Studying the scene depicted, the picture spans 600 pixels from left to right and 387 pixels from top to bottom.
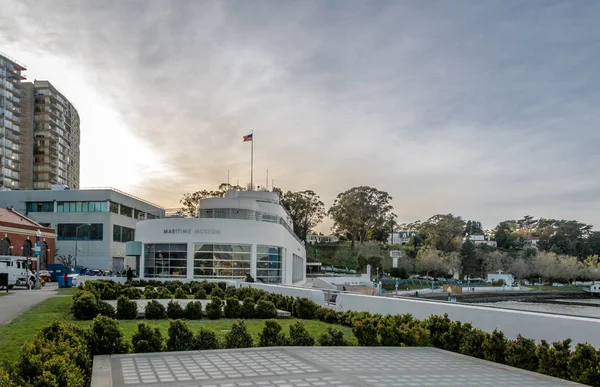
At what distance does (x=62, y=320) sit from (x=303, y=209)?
9522 cm

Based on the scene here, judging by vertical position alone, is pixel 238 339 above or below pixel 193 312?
above

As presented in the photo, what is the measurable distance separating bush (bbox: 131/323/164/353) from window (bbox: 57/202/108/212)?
66139 mm

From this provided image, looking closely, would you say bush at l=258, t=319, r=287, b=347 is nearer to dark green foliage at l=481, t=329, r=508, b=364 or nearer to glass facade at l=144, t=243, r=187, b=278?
dark green foliage at l=481, t=329, r=508, b=364

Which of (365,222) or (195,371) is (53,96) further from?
(195,371)

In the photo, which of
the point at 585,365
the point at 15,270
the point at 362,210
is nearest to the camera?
the point at 585,365

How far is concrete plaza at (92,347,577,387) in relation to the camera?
7.65 m

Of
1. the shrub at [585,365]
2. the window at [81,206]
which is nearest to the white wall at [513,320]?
the shrub at [585,365]

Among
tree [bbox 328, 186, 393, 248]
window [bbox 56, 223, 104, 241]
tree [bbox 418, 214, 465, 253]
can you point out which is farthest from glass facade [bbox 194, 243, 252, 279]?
tree [bbox 418, 214, 465, 253]

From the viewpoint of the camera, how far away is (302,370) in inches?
333

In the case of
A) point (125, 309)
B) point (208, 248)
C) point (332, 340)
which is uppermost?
point (208, 248)

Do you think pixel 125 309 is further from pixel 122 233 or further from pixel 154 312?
pixel 122 233

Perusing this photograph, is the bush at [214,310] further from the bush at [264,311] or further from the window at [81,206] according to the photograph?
the window at [81,206]

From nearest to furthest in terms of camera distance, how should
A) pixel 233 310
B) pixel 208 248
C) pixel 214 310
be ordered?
pixel 214 310 < pixel 233 310 < pixel 208 248

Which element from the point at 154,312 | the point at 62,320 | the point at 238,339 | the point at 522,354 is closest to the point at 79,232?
the point at 154,312
